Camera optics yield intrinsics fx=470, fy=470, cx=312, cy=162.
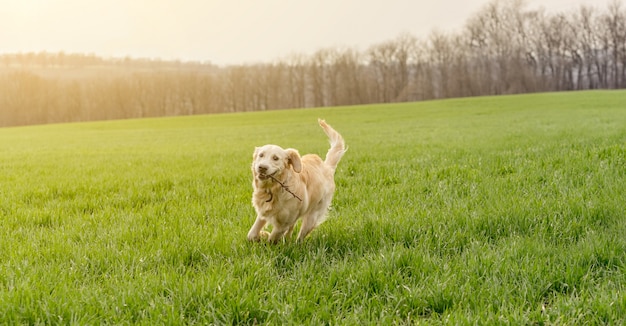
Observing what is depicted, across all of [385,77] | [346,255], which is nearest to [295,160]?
[346,255]

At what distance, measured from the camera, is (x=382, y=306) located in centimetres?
283

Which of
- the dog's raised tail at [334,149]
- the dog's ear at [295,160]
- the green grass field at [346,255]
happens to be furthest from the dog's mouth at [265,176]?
the dog's raised tail at [334,149]

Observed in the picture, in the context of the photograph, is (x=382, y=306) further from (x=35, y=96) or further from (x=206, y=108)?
(x=35, y=96)

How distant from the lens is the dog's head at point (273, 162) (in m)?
3.89

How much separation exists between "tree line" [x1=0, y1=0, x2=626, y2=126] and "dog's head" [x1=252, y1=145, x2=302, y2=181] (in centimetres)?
8447

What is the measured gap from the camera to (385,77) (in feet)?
298

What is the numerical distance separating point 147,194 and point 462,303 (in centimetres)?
521

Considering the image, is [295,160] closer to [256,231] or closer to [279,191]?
[279,191]

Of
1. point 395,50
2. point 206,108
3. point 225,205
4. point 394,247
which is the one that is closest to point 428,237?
point 394,247

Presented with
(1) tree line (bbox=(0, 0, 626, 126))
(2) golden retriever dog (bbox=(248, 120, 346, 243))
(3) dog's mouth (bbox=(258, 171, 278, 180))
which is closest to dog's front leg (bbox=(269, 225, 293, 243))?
(2) golden retriever dog (bbox=(248, 120, 346, 243))

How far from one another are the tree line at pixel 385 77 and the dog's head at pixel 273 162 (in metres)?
84.5

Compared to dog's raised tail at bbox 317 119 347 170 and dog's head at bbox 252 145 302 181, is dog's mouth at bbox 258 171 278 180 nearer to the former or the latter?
dog's head at bbox 252 145 302 181

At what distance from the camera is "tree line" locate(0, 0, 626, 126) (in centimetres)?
8119

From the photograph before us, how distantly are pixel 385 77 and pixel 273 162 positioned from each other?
293 feet
